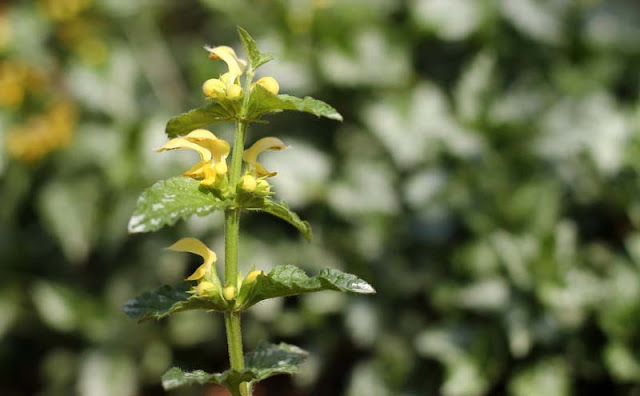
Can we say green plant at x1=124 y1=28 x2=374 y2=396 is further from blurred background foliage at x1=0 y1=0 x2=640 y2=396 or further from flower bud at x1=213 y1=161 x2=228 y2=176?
blurred background foliage at x1=0 y1=0 x2=640 y2=396

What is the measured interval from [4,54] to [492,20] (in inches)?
47.6

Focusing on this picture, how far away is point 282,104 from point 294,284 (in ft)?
0.39

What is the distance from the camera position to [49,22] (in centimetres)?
211

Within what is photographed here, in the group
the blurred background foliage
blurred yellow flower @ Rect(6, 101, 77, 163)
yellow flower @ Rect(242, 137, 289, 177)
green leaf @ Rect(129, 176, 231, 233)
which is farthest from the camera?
blurred yellow flower @ Rect(6, 101, 77, 163)

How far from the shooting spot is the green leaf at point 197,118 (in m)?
0.57

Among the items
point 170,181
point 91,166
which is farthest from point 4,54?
point 170,181

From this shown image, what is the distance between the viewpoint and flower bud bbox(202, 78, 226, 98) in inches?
22.3

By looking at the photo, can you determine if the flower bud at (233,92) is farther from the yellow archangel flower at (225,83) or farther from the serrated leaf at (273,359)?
the serrated leaf at (273,359)

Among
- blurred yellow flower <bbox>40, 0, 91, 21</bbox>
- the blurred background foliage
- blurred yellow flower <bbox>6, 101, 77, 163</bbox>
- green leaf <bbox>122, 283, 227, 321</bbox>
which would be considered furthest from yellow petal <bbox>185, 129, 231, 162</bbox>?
blurred yellow flower <bbox>40, 0, 91, 21</bbox>

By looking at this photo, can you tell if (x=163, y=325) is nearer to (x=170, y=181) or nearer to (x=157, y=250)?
(x=157, y=250)

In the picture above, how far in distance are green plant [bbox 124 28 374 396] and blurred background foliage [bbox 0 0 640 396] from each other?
3.83 ft

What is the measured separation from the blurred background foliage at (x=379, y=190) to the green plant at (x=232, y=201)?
1.17 m

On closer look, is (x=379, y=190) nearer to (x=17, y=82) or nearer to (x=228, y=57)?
(x=17, y=82)

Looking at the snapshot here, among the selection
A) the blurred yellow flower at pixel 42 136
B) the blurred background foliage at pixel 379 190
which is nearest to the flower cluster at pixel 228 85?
the blurred background foliage at pixel 379 190
